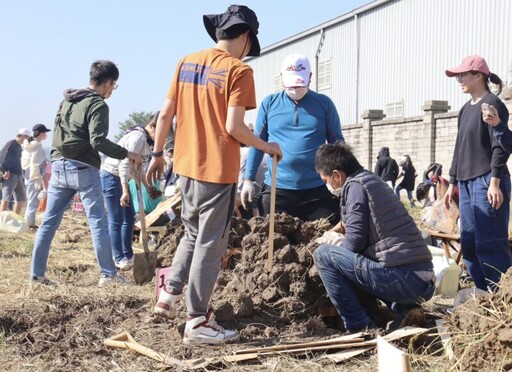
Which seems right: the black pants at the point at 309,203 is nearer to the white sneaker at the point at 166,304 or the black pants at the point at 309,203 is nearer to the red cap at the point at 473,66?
the red cap at the point at 473,66

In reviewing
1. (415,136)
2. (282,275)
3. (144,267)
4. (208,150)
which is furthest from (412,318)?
(415,136)

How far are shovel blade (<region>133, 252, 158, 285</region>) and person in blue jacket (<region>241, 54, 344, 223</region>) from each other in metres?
1.29

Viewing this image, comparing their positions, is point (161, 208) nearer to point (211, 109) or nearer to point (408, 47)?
point (211, 109)

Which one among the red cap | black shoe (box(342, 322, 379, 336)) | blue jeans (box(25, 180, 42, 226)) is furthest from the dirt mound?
blue jeans (box(25, 180, 42, 226))

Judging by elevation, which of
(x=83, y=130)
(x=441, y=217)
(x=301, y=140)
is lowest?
(x=441, y=217)

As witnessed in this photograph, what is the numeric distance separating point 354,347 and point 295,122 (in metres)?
2.24

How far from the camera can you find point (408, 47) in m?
24.5

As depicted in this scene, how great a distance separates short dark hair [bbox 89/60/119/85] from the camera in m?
6.20

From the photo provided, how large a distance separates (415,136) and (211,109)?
18130 mm

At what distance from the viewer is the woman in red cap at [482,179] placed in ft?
15.9

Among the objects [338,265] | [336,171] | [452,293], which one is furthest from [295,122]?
[452,293]

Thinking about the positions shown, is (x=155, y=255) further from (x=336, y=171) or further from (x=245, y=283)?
(x=336, y=171)

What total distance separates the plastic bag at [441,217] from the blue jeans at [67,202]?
343 centimetres

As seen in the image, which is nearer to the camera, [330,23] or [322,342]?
[322,342]
